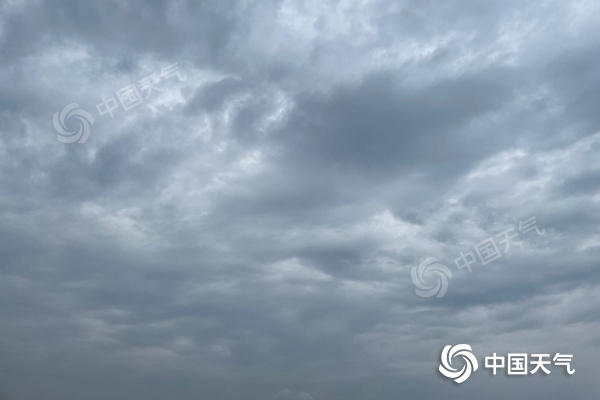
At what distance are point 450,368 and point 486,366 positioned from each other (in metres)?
6.91

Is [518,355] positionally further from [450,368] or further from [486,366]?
[450,368]

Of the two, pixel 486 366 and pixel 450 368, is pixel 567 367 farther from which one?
pixel 450 368

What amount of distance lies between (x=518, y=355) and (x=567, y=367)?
28.5 ft

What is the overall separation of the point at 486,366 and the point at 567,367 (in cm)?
1451

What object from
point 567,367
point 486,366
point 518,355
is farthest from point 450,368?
point 567,367

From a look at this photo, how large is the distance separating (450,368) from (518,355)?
43.4ft

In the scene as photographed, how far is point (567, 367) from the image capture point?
98812 mm

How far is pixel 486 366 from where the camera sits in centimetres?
10256

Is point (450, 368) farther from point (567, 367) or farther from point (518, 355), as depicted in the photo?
point (567, 367)

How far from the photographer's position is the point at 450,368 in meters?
105

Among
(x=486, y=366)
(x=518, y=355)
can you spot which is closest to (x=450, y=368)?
(x=486, y=366)

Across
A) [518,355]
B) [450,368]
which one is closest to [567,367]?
[518,355]
